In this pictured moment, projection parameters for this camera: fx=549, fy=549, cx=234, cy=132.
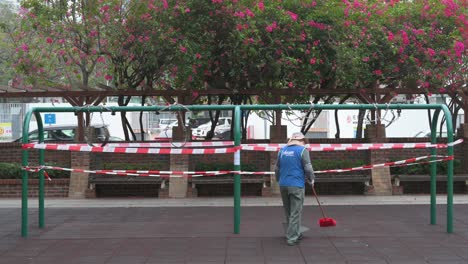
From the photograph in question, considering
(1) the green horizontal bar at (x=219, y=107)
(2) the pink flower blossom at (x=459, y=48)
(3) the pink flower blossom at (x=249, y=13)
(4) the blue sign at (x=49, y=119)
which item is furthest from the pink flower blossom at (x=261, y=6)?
(4) the blue sign at (x=49, y=119)

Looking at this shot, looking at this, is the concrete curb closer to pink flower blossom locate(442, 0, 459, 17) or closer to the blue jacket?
the blue jacket

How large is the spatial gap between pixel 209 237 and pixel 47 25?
8190 millimetres

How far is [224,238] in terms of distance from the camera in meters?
8.31

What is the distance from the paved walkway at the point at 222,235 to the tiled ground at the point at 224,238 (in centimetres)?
1

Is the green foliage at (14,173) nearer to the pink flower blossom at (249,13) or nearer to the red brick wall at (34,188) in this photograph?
the red brick wall at (34,188)

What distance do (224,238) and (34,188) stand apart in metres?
6.93

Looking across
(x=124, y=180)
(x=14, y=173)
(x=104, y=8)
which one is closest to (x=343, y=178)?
(x=124, y=180)

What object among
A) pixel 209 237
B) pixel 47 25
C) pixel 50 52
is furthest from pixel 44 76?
pixel 209 237

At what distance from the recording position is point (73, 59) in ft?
47.9

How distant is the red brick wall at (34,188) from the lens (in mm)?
13359

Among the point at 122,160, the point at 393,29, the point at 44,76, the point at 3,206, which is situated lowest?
the point at 3,206

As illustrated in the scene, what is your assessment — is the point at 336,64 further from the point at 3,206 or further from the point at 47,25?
the point at 3,206

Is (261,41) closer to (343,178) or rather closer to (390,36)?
(390,36)

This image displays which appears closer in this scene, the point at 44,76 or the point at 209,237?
the point at 209,237
